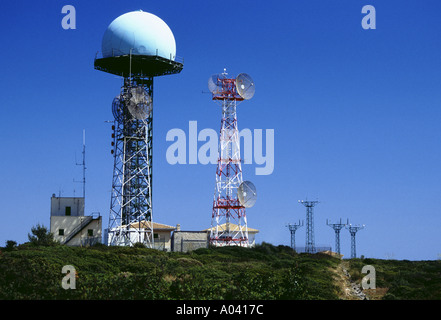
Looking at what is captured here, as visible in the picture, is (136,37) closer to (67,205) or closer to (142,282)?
(67,205)

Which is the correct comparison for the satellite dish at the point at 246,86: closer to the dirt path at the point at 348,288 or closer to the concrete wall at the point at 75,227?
the concrete wall at the point at 75,227

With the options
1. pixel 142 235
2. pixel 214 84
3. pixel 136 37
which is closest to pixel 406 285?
pixel 214 84

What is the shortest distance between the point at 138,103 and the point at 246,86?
9471mm

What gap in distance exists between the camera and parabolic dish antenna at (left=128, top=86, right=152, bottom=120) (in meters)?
58.6

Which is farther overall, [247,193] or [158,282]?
[247,193]

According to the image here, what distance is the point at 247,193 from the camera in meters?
56.9

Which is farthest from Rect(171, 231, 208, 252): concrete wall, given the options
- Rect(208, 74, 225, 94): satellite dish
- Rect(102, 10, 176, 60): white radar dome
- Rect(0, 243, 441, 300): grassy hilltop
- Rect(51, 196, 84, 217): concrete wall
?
Rect(0, 243, 441, 300): grassy hilltop

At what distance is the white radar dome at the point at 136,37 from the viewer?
62812 mm

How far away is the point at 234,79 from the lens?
5947 cm

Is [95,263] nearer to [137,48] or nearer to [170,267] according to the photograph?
[170,267]

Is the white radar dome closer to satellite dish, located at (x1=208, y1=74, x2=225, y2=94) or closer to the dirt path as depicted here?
satellite dish, located at (x1=208, y1=74, x2=225, y2=94)

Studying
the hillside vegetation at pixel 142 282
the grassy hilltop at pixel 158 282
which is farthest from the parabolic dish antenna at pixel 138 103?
the hillside vegetation at pixel 142 282
